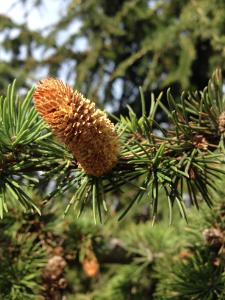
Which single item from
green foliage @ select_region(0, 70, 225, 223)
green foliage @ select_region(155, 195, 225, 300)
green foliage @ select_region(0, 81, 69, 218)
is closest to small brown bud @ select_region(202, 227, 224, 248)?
green foliage @ select_region(155, 195, 225, 300)

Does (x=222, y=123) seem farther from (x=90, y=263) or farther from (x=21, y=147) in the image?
(x=90, y=263)

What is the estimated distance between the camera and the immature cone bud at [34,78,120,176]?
19.8 inches

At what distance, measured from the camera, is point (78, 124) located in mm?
505

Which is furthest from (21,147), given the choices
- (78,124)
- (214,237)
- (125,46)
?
(125,46)

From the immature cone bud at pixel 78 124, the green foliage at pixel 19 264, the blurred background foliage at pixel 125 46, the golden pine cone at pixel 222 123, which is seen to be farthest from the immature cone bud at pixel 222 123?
the blurred background foliage at pixel 125 46

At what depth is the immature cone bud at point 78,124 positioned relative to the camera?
50cm

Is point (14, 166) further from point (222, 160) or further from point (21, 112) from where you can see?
point (222, 160)

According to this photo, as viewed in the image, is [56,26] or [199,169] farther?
[56,26]

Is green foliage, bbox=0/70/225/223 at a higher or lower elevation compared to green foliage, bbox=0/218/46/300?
higher

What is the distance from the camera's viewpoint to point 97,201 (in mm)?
558

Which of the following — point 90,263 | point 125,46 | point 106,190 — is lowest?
point 90,263


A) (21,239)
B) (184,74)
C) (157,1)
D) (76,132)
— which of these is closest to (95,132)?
(76,132)

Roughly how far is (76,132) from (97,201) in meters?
0.09

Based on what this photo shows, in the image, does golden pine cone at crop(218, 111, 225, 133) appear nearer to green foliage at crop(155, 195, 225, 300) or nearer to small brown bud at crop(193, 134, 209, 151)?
small brown bud at crop(193, 134, 209, 151)
